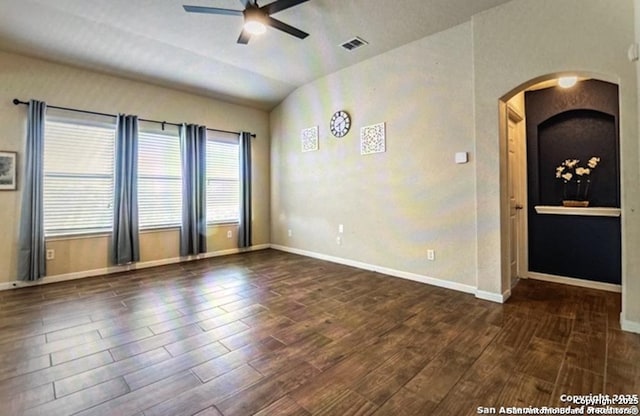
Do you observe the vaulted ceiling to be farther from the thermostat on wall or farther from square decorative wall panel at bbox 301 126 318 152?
the thermostat on wall

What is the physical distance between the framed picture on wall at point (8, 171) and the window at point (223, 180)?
2540mm

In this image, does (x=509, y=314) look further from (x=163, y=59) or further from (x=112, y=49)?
(x=112, y=49)

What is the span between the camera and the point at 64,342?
2441 mm

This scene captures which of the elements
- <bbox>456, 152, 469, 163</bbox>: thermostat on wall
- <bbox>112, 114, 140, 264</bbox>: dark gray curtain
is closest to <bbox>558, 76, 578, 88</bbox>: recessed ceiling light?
<bbox>456, 152, 469, 163</bbox>: thermostat on wall

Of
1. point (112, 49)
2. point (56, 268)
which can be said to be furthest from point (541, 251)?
point (56, 268)

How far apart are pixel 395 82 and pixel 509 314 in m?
3.15

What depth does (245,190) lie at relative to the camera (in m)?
6.06

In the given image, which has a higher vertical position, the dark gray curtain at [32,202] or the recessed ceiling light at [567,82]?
the recessed ceiling light at [567,82]

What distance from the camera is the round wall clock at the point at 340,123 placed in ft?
16.0

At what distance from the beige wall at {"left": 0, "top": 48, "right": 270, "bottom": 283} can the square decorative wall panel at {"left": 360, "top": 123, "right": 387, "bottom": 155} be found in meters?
2.64

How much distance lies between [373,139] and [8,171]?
4.75 m

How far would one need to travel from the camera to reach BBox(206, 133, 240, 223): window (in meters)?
5.68

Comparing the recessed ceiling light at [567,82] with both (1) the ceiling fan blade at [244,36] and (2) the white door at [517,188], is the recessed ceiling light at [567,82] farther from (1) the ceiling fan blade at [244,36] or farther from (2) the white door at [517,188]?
(1) the ceiling fan blade at [244,36]

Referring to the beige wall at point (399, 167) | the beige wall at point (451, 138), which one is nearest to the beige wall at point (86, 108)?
the beige wall at point (399, 167)
